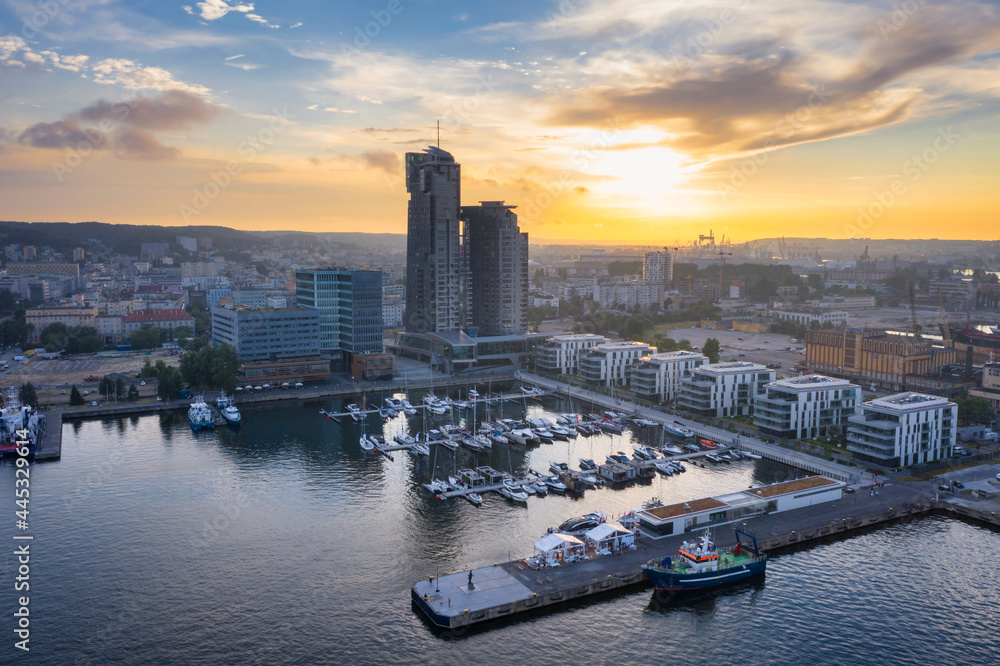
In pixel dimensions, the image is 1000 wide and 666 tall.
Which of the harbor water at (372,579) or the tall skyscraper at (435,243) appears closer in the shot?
the harbor water at (372,579)

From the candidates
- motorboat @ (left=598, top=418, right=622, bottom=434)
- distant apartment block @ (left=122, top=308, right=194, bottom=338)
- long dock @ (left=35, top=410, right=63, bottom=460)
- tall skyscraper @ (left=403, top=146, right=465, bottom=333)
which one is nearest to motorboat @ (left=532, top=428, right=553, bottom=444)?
motorboat @ (left=598, top=418, right=622, bottom=434)

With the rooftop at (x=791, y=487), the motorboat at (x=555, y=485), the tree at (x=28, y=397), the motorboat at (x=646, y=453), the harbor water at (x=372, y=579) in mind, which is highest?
the tree at (x=28, y=397)

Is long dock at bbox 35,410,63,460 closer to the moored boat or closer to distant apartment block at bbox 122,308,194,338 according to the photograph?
the moored boat

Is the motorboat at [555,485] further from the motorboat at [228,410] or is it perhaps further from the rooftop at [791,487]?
the motorboat at [228,410]

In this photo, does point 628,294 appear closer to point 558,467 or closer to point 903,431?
point 903,431

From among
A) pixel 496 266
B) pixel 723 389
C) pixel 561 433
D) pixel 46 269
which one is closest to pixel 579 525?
pixel 561 433

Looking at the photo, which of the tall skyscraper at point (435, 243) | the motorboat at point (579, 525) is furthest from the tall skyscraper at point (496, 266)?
the motorboat at point (579, 525)

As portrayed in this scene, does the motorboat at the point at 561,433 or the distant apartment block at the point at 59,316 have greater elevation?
the distant apartment block at the point at 59,316

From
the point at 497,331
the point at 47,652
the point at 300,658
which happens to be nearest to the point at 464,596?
the point at 300,658
